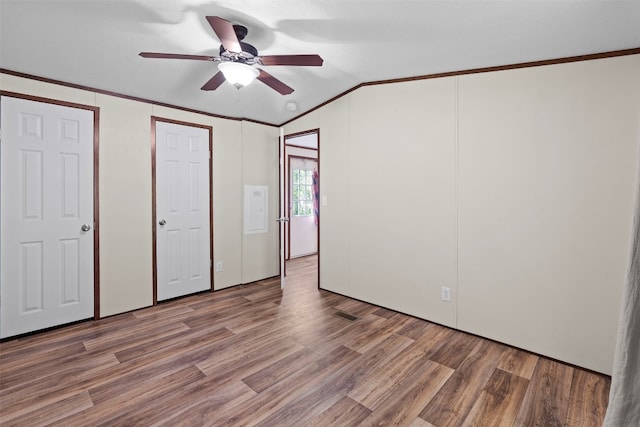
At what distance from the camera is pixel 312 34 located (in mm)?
2223

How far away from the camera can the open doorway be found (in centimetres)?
588

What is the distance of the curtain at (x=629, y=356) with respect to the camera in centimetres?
77

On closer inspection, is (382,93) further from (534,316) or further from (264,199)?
(534,316)

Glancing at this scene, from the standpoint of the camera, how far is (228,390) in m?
1.94

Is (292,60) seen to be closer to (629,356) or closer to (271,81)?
(271,81)

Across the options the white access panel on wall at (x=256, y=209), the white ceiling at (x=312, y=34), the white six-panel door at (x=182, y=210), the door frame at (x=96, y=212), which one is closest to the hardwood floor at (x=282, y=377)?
the door frame at (x=96, y=212)

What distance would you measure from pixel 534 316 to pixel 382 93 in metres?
2.49

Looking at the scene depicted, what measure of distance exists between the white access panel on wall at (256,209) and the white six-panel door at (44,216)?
5.76ft

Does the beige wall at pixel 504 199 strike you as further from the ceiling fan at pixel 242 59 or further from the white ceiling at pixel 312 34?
the ceiling fan at pixel 242 59

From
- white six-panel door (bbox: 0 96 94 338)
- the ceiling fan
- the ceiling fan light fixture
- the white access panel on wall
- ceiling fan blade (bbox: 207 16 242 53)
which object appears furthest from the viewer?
the white access panel on wall

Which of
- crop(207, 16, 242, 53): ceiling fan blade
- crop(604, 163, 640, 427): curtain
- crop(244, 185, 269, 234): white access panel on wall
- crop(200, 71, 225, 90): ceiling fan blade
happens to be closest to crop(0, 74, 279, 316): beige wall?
crop(244, 185, 269, 234): white access panel on wall

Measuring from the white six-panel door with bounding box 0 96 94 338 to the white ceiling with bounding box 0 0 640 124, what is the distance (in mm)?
444

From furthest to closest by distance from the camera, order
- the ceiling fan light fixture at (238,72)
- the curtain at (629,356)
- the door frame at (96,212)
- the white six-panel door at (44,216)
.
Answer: the door frame at (96,212)
the white six-panel door at (44,216)
the ceiling fan light fixture at (238,72)
the curtain at (629,356)

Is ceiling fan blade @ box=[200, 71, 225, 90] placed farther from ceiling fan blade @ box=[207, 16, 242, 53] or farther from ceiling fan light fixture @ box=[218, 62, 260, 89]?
ceiling fan blade @ box=[207, 16, 242, 53]
